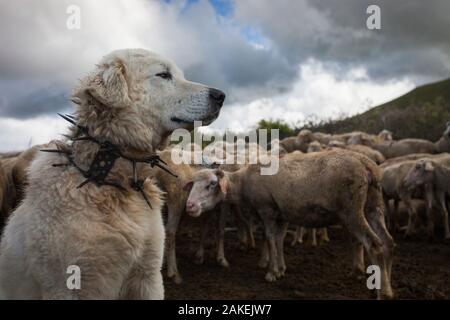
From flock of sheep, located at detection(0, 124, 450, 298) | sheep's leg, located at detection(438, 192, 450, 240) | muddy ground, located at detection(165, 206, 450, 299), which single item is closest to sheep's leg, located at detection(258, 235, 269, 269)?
flock of sheep, located at detection(0, 124, 450, 298)

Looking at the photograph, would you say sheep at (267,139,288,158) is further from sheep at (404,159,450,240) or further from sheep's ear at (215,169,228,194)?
sheep at (404,159,450,240)

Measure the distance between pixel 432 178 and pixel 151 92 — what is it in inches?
351

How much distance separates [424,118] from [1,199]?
19.6 metres

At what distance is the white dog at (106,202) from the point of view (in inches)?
108

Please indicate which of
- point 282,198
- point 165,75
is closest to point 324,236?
→ point 282,198

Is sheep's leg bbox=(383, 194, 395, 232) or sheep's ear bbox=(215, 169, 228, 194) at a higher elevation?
sheep's ear bbox=(215, 169, 228, 194)

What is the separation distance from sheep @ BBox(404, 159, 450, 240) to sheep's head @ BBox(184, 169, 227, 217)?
4729 mm

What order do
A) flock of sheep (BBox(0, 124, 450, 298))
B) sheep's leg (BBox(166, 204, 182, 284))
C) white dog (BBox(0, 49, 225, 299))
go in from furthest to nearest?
sheep's leg (BBox(166, 204, 182, 284))
flock of sheep (BBox(0, 124, 450, 298))
white dog (BBox(0, 49, 225, 299))

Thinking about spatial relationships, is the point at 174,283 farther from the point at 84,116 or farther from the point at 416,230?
the point at 416,230

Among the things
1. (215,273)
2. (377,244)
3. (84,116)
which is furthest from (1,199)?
(377,244)

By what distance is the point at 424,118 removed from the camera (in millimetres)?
22375

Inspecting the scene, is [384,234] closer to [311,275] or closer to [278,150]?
[311,275]

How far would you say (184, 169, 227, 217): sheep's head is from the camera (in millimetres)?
7880

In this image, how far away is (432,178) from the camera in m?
10.8
